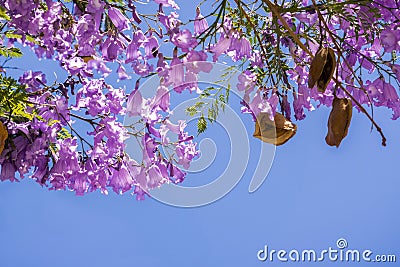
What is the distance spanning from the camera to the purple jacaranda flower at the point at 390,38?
3.98 feet

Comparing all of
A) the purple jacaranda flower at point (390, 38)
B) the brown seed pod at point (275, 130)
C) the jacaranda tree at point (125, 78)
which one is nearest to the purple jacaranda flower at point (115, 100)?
the jacaranda tree at point (125, 78)

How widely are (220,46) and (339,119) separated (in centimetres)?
43

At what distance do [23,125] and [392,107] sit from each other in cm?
89

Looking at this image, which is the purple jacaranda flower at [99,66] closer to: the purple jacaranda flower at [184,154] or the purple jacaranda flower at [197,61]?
the purple jacaranda flower at [184,154]

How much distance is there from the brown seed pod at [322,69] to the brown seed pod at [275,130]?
23 centimetres

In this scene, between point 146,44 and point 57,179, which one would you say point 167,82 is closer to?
point 146,44

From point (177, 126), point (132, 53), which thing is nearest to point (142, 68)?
point (132, 53)

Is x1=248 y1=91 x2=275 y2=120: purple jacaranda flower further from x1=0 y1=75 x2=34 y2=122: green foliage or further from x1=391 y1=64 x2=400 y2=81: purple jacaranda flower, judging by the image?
x1=0 y1=75 x2=34 y2=122: green foliage

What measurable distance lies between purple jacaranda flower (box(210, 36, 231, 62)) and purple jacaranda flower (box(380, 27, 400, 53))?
35 centimetres

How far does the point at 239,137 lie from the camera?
3.30 ft

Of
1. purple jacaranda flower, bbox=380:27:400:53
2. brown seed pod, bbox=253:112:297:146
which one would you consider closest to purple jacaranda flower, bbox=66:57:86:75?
brown seed pod, bbox=253:112:297:146

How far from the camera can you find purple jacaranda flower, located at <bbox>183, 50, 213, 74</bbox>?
98cm

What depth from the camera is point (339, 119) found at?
2.43 ft

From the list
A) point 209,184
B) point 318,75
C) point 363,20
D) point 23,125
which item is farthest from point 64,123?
point 318,75
